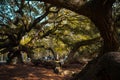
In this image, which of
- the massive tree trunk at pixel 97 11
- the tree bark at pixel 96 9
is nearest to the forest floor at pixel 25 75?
the massive tree trunk at pixel 97 11

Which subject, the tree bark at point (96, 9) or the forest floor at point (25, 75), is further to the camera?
the forest floor at point (25, 75)

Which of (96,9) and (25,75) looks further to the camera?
(25,75)

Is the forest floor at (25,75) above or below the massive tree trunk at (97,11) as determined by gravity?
below

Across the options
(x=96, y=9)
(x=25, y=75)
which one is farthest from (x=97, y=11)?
(x=25, y=75)

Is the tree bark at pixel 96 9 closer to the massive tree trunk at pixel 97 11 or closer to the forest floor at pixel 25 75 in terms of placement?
the massive tree trunk at pixel 97 11

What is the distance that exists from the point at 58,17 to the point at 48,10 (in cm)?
158

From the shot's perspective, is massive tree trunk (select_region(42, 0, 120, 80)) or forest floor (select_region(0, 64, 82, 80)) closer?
massive tree trunk (select_region(42, 0, 120, 80))

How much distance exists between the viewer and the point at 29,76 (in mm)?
9727

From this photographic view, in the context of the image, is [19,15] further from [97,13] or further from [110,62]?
[110,62]

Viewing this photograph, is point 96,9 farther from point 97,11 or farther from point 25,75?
point 25,75

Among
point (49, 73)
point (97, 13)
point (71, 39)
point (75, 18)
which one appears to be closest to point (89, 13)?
point (97, 13)

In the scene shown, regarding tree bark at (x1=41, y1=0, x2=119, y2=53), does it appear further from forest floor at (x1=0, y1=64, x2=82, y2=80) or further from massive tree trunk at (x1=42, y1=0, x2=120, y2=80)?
forest floor at (x1=0, y1=64, x2=82, y2=80)

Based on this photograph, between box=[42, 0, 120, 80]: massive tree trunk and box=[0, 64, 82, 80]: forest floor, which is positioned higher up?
box=[42, 0, 120, 80]: massive tree trunk

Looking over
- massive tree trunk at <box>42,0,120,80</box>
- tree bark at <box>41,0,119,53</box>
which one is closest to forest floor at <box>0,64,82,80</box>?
massive tree trunk at <box>42,0,120,80</box>
